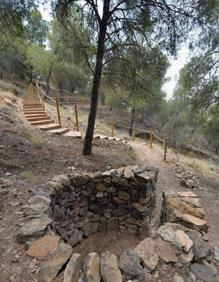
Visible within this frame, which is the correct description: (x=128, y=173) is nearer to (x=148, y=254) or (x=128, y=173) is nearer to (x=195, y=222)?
(x=195, y=222)

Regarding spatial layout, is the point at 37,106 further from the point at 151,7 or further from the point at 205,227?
the point at 205,227

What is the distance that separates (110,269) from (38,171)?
3583mm

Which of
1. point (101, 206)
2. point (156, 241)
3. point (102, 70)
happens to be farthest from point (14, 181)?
point (102, 70)

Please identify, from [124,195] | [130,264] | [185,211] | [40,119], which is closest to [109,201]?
[124,195]

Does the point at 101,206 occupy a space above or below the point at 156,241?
below

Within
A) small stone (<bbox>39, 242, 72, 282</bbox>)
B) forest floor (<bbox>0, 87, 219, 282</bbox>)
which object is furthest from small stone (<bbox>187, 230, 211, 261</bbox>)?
forest floor (<bbox>0, 87, 219, 282</bbox>)

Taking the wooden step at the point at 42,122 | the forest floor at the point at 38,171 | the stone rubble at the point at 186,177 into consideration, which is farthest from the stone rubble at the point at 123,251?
the wooden step at the point at 42,122

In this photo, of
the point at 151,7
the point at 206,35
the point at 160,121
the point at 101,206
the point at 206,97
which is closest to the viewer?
the point at 101,206

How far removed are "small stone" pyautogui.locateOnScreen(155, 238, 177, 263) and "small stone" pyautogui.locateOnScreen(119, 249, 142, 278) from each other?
32 cm

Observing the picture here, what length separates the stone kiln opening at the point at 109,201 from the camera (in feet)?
14.9

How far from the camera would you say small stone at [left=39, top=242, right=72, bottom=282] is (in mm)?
2148

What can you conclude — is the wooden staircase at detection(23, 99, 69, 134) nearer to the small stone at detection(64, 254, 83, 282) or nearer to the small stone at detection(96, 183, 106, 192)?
the small stone at detection(96, 183, 106, 192)

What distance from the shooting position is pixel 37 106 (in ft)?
38.5

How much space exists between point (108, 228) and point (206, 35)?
6413 millimetres
